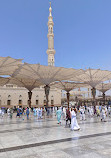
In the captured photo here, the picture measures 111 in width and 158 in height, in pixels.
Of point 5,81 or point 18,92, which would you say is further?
point 18,92

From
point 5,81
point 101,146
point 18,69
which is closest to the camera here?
point 101,146

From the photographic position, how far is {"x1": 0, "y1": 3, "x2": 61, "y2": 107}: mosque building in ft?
159

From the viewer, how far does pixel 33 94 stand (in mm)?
54219

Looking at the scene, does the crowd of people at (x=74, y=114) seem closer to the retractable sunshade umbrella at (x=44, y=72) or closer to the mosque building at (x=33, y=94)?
the retractable sunshade umbrella at (x=44, y=72)

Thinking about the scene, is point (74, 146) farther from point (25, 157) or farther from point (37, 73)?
point (37, 73)

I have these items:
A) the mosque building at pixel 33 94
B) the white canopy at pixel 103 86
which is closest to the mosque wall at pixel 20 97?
the mosque building at pixel 33 94

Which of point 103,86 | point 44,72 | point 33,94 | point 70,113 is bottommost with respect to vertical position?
point 70,113

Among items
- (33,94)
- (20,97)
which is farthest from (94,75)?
(20,97)

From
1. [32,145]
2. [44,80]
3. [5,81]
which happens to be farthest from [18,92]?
[32,145]

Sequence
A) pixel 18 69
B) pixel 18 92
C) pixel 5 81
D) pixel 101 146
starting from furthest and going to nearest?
pixel 18 92
pixel 5 81
pixel 18 69
pixel 101 146

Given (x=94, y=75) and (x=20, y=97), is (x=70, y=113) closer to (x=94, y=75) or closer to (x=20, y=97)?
(x=94, y=75)

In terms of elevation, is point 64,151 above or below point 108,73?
below

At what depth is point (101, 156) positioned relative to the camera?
13.8ft

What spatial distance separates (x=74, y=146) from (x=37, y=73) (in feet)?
58.3
